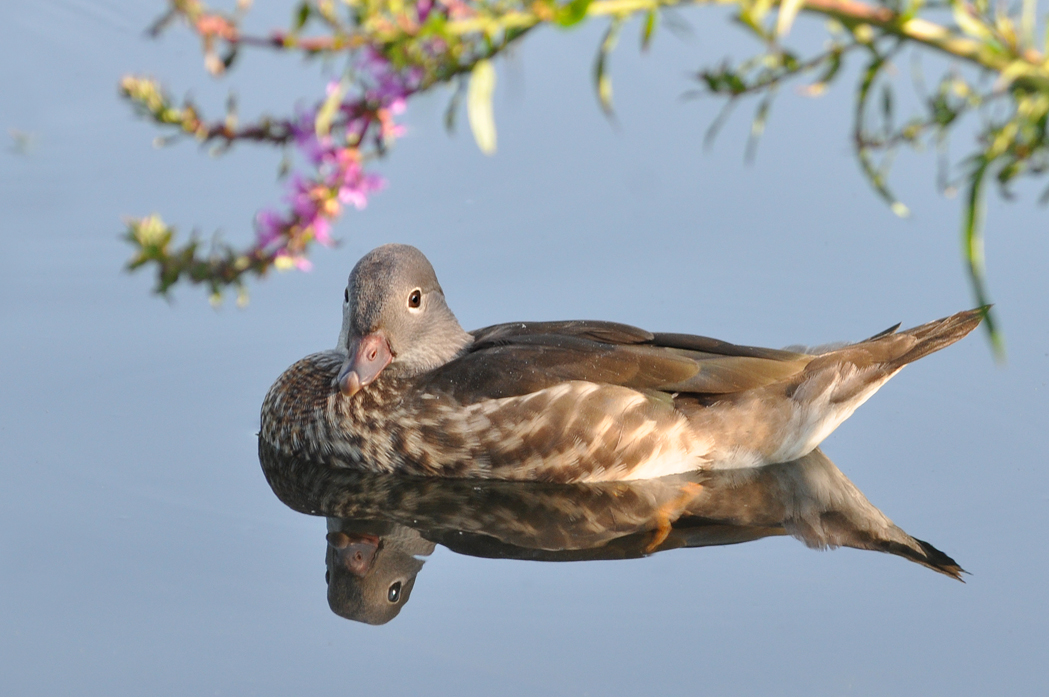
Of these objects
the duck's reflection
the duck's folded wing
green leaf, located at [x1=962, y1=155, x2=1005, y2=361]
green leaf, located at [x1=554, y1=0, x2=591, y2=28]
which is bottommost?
green leaf, located at [x1=962, y1=155, x2=1005, y2=361]

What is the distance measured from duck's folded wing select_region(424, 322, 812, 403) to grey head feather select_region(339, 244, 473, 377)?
0.15 m

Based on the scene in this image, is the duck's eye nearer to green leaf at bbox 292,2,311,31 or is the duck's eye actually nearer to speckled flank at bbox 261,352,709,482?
speckled flank at bbox 261,352,709,482

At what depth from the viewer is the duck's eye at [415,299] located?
5.98 meters

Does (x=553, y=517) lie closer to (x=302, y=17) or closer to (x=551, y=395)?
(x=551, y=395)

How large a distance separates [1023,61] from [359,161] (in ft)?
3.21

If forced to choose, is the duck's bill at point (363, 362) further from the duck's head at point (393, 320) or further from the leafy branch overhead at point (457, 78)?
the leafy branch overhead at point (457, 78)

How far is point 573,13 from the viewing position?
1636 mm

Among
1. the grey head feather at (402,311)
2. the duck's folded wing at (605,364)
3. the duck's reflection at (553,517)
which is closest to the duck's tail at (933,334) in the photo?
the duck's folded wing at (605,364)

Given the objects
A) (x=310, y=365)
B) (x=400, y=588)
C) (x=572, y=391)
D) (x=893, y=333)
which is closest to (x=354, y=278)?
(x=310, y=365)

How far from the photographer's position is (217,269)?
1966 mm

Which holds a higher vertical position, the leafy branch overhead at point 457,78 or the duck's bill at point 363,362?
the duck's bill at point 363,362

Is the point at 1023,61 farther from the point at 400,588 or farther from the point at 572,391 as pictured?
the point at 572,391

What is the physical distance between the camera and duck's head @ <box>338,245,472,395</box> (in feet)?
19.1

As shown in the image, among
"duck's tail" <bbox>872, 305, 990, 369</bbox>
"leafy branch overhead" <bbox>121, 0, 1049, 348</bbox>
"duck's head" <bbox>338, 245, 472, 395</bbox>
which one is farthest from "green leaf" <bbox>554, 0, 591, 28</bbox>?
"duck's tail" <bbox>872, 305, 990, 369</bbox>
